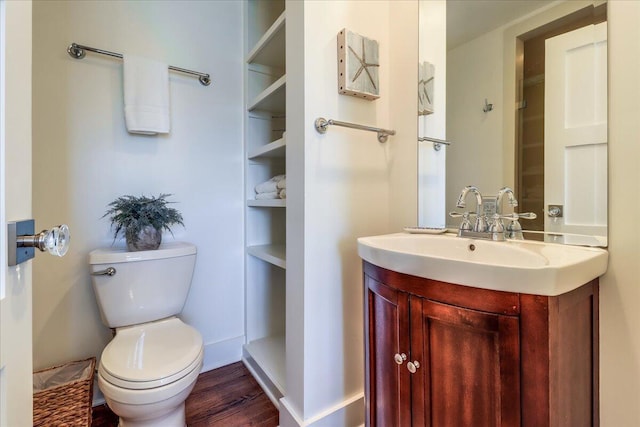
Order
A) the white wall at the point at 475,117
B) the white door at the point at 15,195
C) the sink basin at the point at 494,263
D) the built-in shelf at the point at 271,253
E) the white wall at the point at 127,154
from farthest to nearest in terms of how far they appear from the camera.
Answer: the built-in shelf at the point at 271,253 → the white wall at the point at 127,154 → the white wall at the point at 475,117 → the sink basin at the point at 494,263 → the white door at the point at 15,195

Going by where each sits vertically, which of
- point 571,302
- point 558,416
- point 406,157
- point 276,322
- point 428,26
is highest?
point 428,26

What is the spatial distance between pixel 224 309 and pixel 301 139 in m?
1.24

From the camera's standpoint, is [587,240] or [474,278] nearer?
[474,278]

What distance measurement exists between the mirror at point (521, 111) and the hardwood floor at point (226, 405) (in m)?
1.22

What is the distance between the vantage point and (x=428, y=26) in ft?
4.30

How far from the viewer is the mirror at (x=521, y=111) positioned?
90 cm

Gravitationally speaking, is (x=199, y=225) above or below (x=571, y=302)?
above

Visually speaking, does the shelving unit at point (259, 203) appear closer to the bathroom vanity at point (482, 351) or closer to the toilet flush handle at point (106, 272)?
the toilet flush handle at point (106, 272)

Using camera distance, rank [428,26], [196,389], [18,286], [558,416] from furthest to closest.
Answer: [196,389], [428,26], [558,416], [18,286]

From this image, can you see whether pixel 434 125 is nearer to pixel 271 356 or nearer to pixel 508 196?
pixel 508 196

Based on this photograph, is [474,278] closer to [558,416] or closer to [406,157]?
[558,416]

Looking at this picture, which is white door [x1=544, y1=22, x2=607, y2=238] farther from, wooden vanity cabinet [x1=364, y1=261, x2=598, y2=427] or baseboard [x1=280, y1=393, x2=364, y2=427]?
baseboard [x1=280, y1=393, x2=364, y2=427]

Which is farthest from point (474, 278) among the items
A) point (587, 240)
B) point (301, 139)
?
point (301, 139)

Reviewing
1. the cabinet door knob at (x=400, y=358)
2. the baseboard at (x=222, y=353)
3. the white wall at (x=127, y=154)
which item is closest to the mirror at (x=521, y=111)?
the cabinet door knob at (x=400, y=358)
